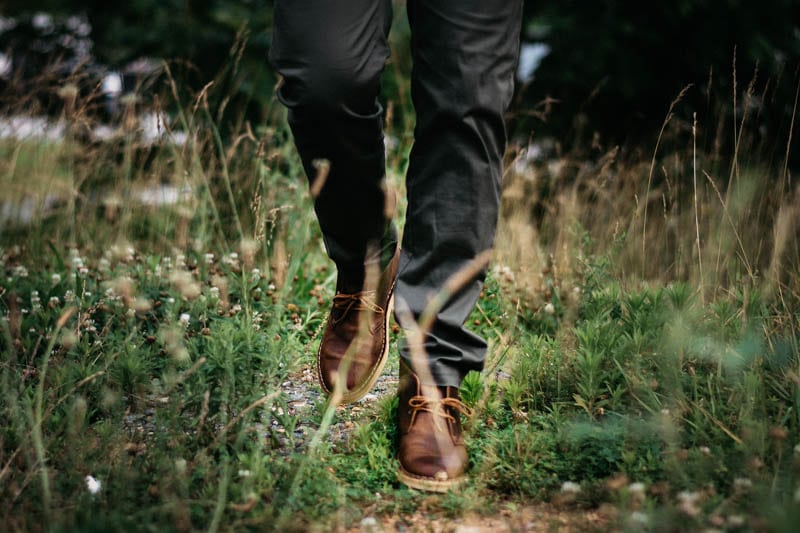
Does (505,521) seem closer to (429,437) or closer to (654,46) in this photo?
(429,437)

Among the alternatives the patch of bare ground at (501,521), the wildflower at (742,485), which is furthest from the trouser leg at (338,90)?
the wildflower at (742,485)

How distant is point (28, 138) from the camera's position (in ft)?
12.7

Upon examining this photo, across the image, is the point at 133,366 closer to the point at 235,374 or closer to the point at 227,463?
the point at 235,374

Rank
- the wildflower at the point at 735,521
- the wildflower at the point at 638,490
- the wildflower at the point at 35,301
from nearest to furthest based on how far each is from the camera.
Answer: the wildflower at the point at 735,521 → the wildflower at the point at 638,490 → the wildflower at the point at 35,301

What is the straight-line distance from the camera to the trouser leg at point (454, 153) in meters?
1.80

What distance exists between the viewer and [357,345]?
2.21 metres

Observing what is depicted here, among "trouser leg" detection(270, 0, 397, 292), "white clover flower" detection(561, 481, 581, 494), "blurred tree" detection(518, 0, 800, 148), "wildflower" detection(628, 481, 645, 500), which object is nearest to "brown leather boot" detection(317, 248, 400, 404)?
"trouser leg" detection(270, 0, 397, 292)

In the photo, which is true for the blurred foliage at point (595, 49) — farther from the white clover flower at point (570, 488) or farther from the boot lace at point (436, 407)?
the white clover flower at point (570, 488)

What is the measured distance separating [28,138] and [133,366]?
2.26 m

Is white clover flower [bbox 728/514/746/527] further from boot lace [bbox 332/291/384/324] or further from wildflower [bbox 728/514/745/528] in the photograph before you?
boot lace [bbox 332/291/384/324]

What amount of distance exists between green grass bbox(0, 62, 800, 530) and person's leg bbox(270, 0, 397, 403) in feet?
0.53

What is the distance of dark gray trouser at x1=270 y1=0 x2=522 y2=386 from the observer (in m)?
1.80

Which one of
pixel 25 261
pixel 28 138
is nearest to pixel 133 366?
pixel 25 261

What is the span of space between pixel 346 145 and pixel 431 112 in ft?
0.82
